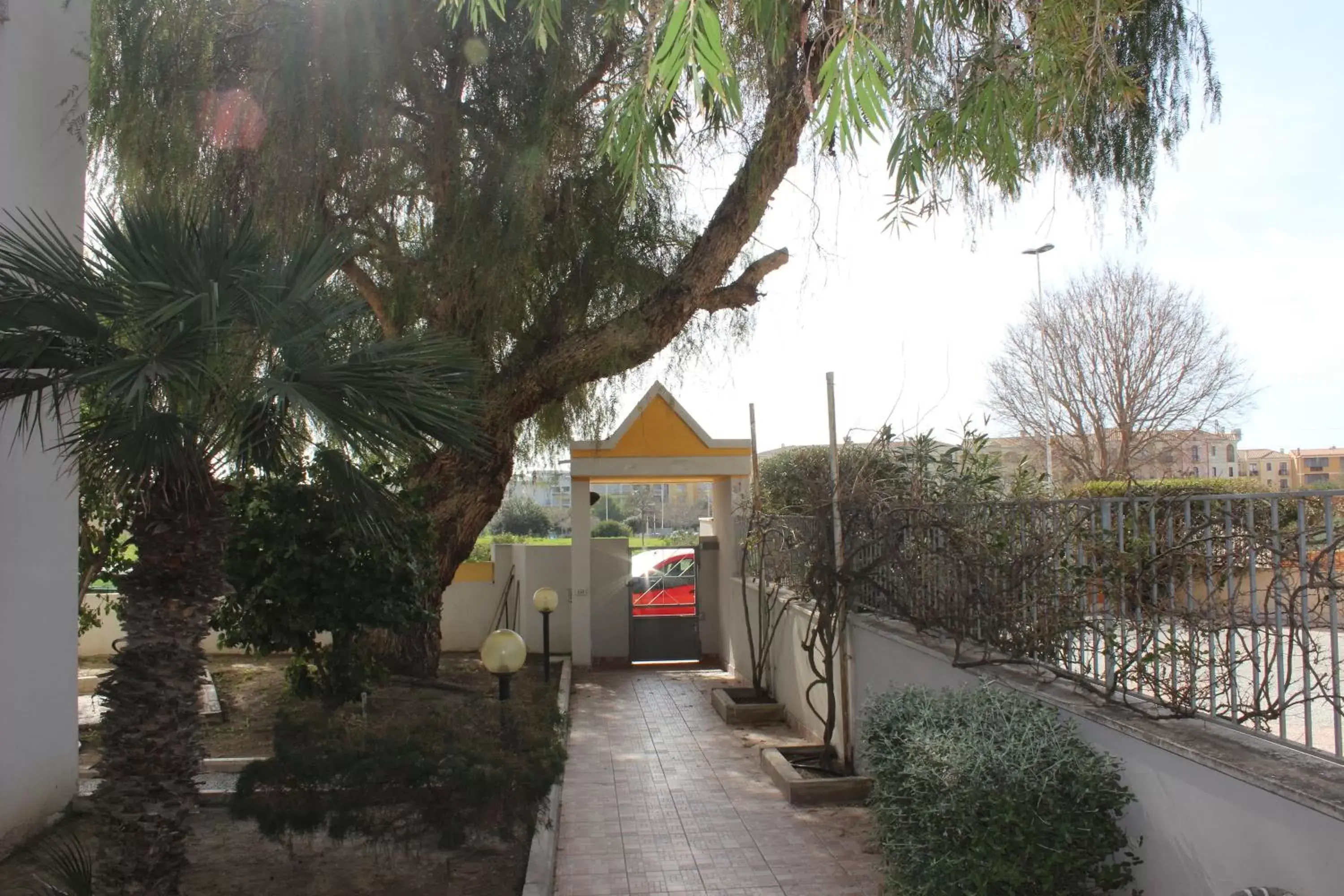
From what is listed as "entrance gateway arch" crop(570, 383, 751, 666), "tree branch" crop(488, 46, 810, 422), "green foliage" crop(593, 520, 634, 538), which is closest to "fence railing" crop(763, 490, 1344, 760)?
"tree branch" crop(488, 46, 810, 422)

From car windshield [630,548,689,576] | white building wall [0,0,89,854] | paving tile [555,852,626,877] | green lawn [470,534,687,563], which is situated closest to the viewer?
paving tile [555,852,626,877]

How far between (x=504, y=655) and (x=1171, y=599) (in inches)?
243

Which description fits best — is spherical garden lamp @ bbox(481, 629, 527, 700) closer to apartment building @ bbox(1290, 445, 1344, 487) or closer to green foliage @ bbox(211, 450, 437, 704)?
green foliage @ bbox(211, 450, 437, 704)

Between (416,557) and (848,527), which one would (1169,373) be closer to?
(848,527)

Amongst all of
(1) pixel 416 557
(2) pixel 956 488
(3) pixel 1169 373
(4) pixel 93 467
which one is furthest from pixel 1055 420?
(4) pixel 93 467

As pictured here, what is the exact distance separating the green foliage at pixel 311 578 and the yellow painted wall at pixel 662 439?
7.26m

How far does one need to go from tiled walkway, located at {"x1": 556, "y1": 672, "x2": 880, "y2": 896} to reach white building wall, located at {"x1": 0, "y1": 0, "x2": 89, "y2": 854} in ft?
12.4

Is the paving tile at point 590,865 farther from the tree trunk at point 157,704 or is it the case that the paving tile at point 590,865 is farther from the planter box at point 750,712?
the planter box at point 750,712

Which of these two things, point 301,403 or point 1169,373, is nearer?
point 301,403

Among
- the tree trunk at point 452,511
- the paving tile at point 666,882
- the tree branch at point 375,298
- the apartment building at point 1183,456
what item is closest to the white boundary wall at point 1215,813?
the paving tile at point 666,882

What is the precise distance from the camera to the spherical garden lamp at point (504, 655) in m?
9.23

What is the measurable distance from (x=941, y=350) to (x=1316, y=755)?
523cm

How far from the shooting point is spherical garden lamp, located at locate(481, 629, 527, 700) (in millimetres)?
9227

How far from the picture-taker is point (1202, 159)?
7.45 meters
